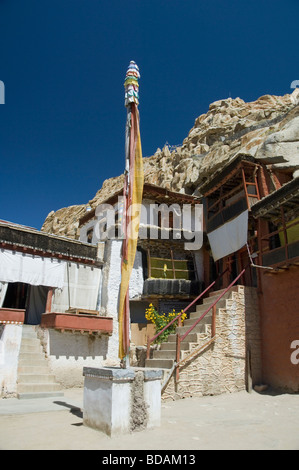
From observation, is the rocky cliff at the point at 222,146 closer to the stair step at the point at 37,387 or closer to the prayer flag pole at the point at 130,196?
the prayer flag pole at the point at 130,196

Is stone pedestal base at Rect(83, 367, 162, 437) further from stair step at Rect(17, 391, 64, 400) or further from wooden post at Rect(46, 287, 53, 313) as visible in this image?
wooden post at Rect(46, 287, 53, 313)

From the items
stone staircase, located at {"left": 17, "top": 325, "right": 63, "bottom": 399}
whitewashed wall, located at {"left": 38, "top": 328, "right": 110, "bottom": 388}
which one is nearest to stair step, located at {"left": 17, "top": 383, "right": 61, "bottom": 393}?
stone staircase, located at {"left": 17, "top": 325, "right": 63, "bottom": 399}

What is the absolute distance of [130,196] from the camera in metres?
7.98

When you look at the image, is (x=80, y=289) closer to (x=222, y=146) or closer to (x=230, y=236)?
(x=230, y=236)

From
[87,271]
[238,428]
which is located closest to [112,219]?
[87,271]

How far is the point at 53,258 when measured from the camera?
648 inches

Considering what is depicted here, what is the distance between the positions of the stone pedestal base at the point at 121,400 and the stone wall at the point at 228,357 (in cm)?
479

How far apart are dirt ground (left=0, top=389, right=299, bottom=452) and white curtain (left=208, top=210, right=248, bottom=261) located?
6.84m

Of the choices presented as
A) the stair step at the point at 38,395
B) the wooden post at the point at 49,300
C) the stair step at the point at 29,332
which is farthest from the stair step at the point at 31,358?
the wooden post at the point at 49,300

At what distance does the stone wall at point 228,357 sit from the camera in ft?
38.8

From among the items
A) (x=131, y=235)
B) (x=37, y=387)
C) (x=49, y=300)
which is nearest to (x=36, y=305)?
(x=49, y=300)

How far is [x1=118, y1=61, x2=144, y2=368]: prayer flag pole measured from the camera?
287 inches
